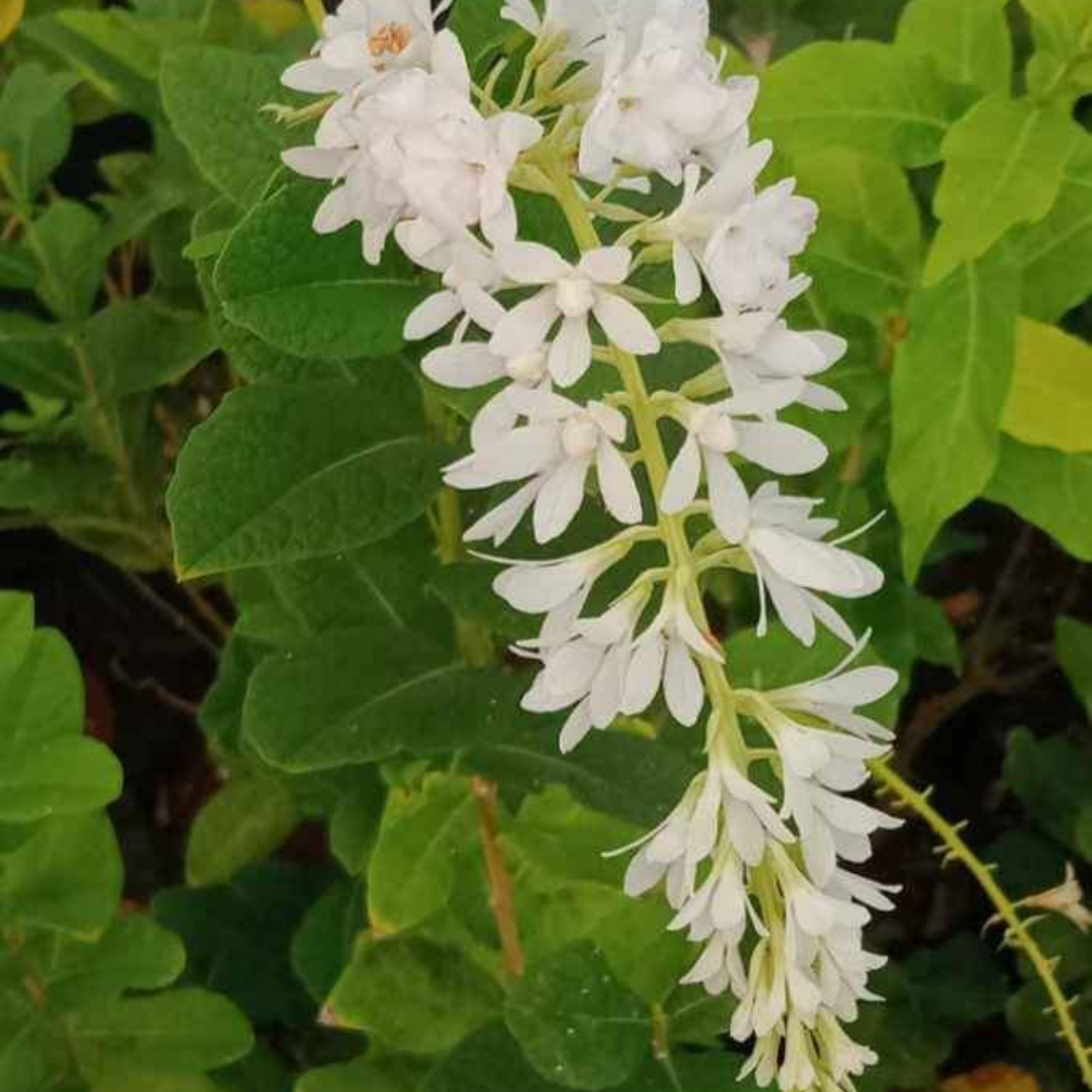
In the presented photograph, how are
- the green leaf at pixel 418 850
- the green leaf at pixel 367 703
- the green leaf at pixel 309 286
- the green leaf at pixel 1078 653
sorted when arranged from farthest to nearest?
1. the green leaf at pixel 1078 653
2. the green leaf at pixel 418 850
3. the green leaf at pixel 367 703
4. the green leaf at pixel 309 286

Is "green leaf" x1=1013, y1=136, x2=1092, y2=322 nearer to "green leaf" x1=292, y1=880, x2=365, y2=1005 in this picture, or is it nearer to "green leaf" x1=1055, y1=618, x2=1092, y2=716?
"green leaf" x1=1055, y1=618, x2=1092, y2=716

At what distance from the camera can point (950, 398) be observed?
822 millimetres

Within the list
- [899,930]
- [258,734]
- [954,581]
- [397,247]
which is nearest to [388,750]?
[258,734]

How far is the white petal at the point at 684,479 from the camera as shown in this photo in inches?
18.6

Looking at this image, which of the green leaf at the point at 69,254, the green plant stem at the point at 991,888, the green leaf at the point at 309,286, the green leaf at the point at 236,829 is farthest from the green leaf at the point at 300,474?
the green leaf at the point at 236,829

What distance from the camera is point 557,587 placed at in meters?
0.52

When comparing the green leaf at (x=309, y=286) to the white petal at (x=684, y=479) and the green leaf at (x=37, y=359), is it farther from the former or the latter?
the green leaf at (x=37, y=359)

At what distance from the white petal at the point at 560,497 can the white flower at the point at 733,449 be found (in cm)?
2

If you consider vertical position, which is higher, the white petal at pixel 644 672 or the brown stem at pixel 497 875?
the white petal at pixel 644 672

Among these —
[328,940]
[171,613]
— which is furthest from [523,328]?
[171,613]

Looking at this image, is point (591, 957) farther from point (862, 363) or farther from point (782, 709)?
point (862, 363)

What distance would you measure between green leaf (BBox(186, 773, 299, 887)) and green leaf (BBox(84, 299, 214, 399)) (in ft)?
0.91

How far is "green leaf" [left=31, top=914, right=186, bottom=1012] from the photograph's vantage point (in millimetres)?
879

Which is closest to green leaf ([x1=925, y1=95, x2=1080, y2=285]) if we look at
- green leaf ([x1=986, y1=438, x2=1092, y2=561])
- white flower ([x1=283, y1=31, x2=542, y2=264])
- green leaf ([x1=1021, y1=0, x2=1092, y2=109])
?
green leaf ([x1=1021, y1=0, x2=1092, y2=109])
